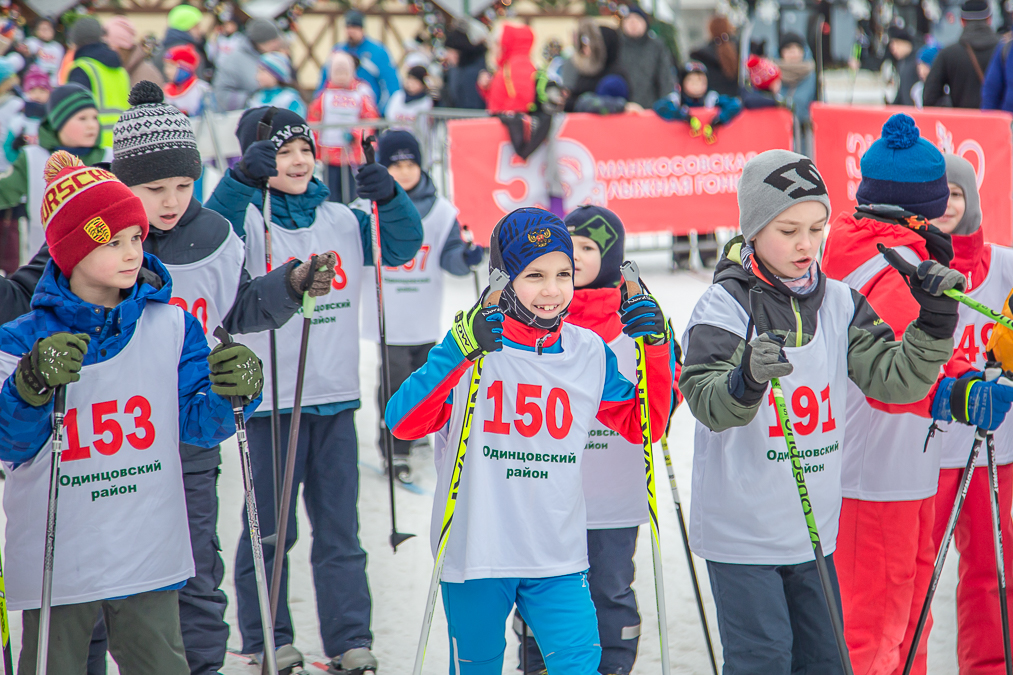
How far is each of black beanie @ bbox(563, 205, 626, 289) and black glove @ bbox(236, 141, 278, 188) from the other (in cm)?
109

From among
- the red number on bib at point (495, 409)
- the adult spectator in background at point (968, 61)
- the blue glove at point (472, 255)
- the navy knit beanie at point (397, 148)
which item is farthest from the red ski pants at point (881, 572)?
the adult spectator in background at point (968, 61)

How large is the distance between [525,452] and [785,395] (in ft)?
2.57

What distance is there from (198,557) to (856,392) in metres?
2.30

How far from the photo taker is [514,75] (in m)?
9.96

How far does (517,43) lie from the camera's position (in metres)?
10.3

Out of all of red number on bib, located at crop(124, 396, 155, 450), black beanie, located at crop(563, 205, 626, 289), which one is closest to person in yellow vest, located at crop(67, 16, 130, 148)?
black beanie, located at crop(563, 205, 626, 289)

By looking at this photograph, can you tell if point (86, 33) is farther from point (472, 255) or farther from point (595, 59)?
point (472, 255)

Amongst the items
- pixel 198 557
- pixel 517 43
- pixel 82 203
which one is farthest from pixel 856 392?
pixel 517 43

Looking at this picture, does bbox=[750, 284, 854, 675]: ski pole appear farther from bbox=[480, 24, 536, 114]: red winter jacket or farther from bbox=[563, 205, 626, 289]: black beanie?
bbox=[480, 24, 536, 114]: red winter jacket

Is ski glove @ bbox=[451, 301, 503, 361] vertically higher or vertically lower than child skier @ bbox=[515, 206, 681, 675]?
higher

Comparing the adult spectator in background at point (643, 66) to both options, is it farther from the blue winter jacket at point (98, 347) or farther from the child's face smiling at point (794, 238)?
the blue winter jacket at point (98, 347)

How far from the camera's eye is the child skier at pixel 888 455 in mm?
3295

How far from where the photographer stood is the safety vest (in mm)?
7984

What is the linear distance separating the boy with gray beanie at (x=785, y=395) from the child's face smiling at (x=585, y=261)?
28.2 inches
